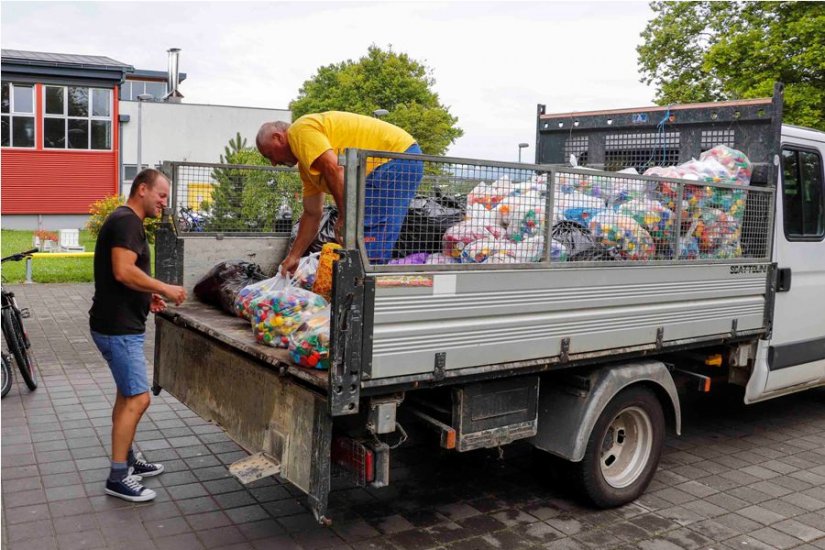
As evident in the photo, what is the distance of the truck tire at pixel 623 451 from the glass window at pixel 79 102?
29.8 metres

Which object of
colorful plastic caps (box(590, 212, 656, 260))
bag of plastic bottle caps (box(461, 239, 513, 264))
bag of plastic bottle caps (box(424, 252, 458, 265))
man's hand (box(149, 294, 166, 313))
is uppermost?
colorful plastic caps (box(590, 212, 656, 260))

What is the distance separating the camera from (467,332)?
12.1 ft

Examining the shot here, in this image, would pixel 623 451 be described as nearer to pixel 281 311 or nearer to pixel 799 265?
pixel 799 265

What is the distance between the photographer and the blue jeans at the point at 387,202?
Answer: 353cm

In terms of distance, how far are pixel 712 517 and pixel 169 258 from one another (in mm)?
3733

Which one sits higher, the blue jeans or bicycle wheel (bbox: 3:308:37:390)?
the blue jeans

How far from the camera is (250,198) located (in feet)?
18.6

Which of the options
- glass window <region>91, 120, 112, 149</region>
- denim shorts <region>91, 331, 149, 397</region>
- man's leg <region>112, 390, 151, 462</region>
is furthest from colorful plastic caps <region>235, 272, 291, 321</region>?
glass window <region>91, 120, 112, 149</region>

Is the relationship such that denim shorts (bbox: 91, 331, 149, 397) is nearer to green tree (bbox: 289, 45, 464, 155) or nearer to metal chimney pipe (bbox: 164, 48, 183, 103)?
metal chimney pipe (bbox: 164, 48, 183, 103)

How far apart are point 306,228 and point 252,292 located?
100cm

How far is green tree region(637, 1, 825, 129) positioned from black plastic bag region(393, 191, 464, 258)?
50.9 ft

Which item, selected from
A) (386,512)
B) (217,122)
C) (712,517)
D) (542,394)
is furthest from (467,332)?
(217,122)

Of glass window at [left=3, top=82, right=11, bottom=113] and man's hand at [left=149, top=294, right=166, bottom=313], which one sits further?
glass window at [left=3, top=82, right=11, bottom=113]

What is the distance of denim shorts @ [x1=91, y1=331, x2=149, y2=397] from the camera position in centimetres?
445
